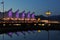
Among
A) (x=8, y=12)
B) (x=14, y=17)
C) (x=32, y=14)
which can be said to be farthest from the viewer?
(x=32, y=14)

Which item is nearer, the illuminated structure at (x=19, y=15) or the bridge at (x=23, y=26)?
the bridge at (x=23, y=26)

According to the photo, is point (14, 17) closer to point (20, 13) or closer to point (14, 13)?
point (14, 13)

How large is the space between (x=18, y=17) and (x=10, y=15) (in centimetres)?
753

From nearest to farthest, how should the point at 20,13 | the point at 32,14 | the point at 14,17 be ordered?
the point at 14,17 → the point at 20,13 → the point at 32,14

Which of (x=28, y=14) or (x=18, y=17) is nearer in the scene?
(x=18, y=17)

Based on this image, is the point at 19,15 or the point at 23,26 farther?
the point at 19,15

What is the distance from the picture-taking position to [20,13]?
114 m

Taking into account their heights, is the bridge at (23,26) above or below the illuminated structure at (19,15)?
below

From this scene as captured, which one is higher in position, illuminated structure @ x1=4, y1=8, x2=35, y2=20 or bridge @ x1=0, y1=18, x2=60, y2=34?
illuminated structure @ x1=4, y1=8, x2=35, y2=20

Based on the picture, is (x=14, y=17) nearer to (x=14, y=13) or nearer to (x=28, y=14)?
(x=14, y=13)

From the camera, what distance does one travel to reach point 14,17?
104500 millimetres

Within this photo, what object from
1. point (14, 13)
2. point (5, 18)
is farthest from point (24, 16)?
point (5, 18)

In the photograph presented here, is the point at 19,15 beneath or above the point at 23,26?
above

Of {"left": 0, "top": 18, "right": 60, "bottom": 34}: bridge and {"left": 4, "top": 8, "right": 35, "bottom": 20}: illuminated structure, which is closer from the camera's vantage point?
{"left": 0, "top": 18, "right": 60, "bottom": 34}: bridge
